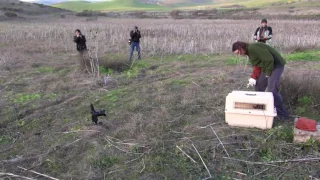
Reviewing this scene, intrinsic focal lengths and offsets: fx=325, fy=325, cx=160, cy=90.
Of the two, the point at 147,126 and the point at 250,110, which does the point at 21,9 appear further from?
the point at 250,110

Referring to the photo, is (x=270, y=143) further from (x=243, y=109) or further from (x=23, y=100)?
(x=23, y=100)

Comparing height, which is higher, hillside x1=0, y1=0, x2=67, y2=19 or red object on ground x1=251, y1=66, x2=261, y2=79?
hillside x1=0, y1=0, x2=67, y2=19

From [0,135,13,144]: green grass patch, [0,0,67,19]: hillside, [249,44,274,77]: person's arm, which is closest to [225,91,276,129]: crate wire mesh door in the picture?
[249,44,274,77]: person's arm

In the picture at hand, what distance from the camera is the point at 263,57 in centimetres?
451

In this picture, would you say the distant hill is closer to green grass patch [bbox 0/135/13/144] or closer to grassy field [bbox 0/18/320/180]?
grassy field [bbox 0/18/320/180]

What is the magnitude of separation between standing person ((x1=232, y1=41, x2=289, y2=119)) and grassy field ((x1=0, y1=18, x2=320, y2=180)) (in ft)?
1.15

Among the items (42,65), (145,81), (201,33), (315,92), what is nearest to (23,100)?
(145,81)

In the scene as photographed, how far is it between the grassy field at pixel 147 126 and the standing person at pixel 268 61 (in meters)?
0.35

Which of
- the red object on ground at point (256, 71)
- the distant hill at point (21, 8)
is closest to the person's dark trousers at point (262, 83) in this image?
the red object on ground at point (256, 71)

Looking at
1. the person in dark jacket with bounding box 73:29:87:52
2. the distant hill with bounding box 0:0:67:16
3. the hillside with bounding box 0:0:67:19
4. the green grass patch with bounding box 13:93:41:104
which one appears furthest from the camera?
the distant hill with bounding box 0:0:67:16

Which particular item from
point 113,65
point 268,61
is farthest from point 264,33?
point 268,61

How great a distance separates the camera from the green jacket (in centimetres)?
448

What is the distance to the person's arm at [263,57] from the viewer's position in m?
4.48

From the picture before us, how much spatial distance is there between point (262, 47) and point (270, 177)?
1.83 metres
